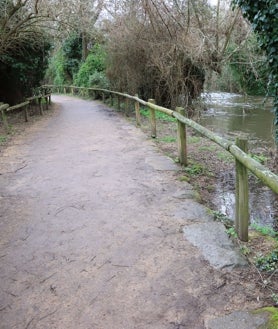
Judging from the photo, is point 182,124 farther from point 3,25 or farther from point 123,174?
point 3,25

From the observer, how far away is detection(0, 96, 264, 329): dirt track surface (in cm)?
262

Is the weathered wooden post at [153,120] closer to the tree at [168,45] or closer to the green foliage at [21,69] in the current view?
the tree at [168,45]

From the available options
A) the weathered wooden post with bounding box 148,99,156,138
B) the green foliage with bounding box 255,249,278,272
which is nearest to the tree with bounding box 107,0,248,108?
the weathered wooden post with bounding box 148,99,156,138

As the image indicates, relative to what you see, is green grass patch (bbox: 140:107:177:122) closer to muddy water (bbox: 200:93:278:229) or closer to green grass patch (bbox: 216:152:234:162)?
muddy water (bbox: 200:93:278:229)

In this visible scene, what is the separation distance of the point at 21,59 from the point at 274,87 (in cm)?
1119

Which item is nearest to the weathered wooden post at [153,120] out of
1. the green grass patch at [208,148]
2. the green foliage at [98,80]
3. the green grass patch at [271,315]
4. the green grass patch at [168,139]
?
the green grass patch at [168,139]

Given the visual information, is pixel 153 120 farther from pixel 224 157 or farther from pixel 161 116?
pixel 161 116

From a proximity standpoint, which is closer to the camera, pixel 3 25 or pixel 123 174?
pixel 123 174

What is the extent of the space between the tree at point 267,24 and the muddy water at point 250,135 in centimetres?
164

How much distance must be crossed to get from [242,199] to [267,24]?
3.76 m

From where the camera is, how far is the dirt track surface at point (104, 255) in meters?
2.62

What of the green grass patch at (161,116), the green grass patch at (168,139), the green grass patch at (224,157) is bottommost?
the green grass patch at (224,157)

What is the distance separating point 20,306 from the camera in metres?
2.75

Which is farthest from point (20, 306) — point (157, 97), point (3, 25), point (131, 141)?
point (157, 97)
